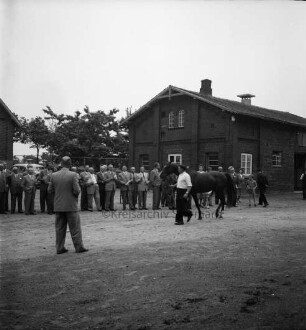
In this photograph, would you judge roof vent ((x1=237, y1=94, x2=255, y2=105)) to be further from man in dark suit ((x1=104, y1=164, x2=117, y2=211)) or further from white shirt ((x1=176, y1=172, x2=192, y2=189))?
white shirt ((x1=176, y1=172, x2=192, y2=189))

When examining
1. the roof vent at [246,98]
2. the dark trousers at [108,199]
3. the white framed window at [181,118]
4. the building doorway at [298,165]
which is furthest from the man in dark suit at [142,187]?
the roof vent at [246,98]

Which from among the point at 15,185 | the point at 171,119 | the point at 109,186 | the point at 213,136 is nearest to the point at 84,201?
the point at 109,186

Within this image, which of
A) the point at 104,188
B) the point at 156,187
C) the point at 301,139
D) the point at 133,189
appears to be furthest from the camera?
the point at 301,139

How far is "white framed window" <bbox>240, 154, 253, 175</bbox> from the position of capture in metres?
26.0

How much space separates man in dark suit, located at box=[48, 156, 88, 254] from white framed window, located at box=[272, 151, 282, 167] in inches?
912

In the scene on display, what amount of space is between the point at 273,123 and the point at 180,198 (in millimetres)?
19096

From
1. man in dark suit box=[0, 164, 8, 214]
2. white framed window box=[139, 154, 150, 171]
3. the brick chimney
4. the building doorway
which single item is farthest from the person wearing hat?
the building doorway

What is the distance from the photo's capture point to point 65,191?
7.88 metres

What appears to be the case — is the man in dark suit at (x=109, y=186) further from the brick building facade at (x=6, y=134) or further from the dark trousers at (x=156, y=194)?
Result: the brick building facade at (x=6, y=134)

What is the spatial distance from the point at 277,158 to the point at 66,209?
78.6 feet

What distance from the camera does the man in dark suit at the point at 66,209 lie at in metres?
7.71

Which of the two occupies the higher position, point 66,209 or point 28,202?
point 66,209

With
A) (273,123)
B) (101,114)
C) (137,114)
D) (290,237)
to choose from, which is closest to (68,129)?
(101,114)

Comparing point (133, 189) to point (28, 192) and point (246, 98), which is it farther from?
point (246, 98)
